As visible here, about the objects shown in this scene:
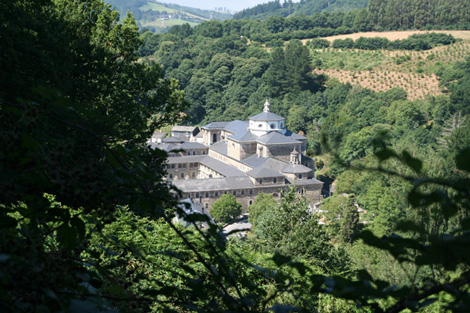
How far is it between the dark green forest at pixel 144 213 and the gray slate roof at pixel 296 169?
300 cm

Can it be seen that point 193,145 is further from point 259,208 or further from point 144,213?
point 144,213

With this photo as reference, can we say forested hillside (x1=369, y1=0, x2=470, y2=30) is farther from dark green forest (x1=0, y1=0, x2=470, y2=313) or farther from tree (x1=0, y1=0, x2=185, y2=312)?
tree (x1=0, y1=0, x2=185, y2=312)

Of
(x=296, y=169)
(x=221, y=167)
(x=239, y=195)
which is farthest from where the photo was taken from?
(x=221, y=167)

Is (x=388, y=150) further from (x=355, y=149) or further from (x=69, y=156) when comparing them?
(x=355, y=149)

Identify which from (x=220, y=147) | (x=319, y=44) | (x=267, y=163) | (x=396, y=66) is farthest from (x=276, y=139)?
(x=319, y=44)

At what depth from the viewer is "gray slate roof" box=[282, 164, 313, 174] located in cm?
4328

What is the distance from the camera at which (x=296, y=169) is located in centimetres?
4353

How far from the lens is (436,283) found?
69.3 inches

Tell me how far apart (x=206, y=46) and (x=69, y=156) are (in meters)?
93.7

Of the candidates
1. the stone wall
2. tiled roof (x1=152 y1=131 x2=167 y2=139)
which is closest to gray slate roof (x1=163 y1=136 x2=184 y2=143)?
tiled roof (x1=152 y1=131 x2=167 y2=139)

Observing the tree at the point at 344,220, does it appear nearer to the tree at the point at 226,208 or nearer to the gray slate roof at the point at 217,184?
the tree at the point at 226,208

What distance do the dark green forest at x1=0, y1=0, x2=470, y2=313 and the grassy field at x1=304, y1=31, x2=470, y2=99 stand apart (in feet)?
65.0

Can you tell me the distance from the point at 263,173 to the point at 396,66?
40044mm

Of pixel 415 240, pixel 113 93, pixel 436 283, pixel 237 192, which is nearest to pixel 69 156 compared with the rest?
pixel 415 240
